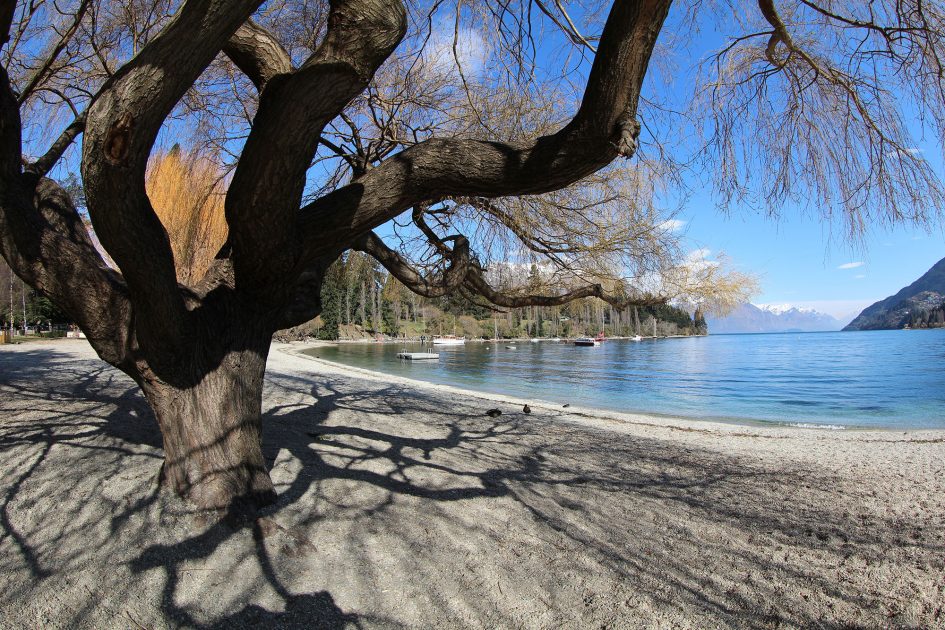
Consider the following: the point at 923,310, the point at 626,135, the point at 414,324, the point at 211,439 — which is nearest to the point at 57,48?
the point at 211,439

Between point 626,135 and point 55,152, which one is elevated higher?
point 55,152

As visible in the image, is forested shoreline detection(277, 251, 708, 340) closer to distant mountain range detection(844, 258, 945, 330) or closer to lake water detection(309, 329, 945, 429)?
lake water detection(309, 329, 945, 429)

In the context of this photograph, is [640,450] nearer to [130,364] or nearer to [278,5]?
[130,364]

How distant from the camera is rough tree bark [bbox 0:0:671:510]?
2.09 m

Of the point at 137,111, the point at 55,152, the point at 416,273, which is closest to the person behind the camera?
the point at 137,111

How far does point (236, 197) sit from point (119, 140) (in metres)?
0.55

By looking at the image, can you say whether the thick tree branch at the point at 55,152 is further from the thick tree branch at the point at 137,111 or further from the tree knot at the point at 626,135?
the tree knot at the point at 626,135

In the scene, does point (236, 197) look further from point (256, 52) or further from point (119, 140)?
point (256, 52)

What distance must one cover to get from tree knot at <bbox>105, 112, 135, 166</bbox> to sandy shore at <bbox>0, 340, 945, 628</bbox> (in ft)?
6.12

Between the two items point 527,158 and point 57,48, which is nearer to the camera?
point 527,158

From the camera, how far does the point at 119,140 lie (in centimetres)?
207

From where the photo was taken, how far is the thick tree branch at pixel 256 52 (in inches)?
126

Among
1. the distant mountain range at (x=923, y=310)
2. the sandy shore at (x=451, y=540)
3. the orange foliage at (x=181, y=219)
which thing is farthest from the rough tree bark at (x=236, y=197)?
the distant mountain range at (x=923, y=310)

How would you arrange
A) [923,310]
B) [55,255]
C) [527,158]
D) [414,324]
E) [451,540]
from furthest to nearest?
[923,310] < [414,324] < [451,540] < [55,255] < [527,158]
